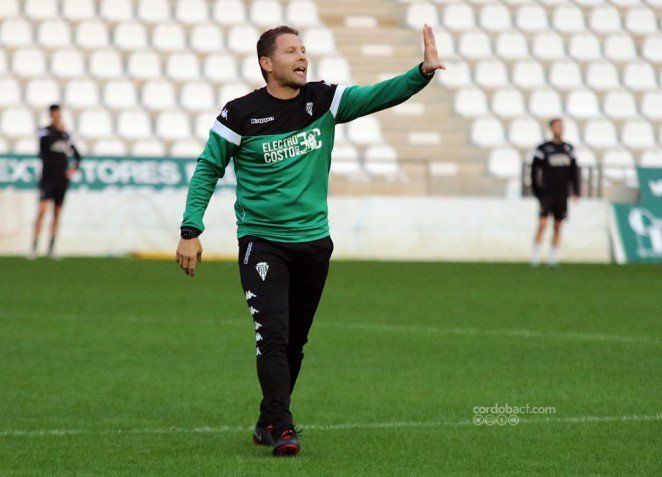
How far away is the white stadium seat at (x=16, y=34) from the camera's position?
26.0 m

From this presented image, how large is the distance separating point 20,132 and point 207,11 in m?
5.05

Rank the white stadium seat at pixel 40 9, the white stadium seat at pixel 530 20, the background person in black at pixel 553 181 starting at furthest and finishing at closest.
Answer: the white stadium seat at pixel 530 20 < the white stadium seat at pixel 40 9 < the background person in black at pixel 553 181

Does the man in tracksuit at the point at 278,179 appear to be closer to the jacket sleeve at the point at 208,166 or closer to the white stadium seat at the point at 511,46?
the jacket sleeve at the point at 208,166

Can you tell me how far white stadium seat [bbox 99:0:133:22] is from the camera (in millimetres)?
26688

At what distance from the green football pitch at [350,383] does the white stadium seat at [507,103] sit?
39.6 ft

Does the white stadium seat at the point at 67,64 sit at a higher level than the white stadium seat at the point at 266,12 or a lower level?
lower

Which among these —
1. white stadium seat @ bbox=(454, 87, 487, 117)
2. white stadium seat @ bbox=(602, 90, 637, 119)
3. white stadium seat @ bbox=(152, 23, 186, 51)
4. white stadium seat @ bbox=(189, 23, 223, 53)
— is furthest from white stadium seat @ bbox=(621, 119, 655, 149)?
white stadium seat @ bbox=(152, 23, 186, 51)

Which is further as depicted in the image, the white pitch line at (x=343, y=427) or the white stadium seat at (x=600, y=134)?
the white stadium seat at (x=600, y=134)

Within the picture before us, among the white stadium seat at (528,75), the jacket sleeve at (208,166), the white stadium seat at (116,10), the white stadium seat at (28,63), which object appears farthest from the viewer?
the white stadium seat at (528,75)

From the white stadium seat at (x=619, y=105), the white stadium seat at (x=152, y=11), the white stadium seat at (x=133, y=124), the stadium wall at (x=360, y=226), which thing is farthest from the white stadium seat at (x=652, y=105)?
the white stadium seat at (x=133, y=124)

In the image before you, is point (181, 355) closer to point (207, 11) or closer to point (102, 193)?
point (102, 193)


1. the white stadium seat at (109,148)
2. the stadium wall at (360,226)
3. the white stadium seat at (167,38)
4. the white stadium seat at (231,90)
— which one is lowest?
the stadium wall at (360,226)

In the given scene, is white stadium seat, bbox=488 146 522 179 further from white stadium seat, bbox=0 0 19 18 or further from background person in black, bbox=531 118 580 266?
white stadium seat, bbox=0 0 19 18

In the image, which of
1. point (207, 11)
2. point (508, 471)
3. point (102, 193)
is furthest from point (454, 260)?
point (508, 471)
